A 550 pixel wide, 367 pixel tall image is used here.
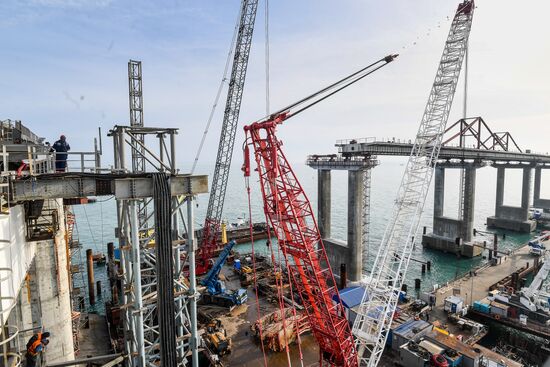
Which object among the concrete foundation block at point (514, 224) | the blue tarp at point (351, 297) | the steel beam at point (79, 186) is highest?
the steel beam at point (79, 186)

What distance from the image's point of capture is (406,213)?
1437 inches

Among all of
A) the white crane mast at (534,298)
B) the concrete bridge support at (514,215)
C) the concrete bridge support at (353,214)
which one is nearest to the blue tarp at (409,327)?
the concrete bridge support at (353,214)

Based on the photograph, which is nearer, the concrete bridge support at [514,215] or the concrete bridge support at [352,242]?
the concrete bridge support at [352,242]

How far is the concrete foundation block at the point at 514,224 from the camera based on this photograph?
8325cm

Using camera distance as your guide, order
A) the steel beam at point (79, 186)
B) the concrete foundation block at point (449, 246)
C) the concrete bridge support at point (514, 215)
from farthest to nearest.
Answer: the concrete bridge support at point (514, 215) < the concrete foundation block at point (449, 246) < the steel beam at point (79, 186)

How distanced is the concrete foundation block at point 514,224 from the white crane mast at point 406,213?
209 ft

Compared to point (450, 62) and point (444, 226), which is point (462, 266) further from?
point (450, 62)

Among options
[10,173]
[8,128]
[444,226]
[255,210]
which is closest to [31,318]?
[10,173]

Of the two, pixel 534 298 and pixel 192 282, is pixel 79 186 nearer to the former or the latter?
pixel 192 282

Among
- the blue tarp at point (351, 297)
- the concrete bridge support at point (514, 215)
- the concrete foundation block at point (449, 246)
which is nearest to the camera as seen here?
the blue tarp at point (351, 297)

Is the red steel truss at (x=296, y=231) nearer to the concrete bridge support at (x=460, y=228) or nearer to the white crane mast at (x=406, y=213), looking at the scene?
the white crane mast at (x=406, y=213)

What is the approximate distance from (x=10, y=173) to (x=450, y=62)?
49.0 metres

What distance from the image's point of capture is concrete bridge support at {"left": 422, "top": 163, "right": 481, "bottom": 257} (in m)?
61.9

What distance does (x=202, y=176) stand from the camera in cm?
1295
